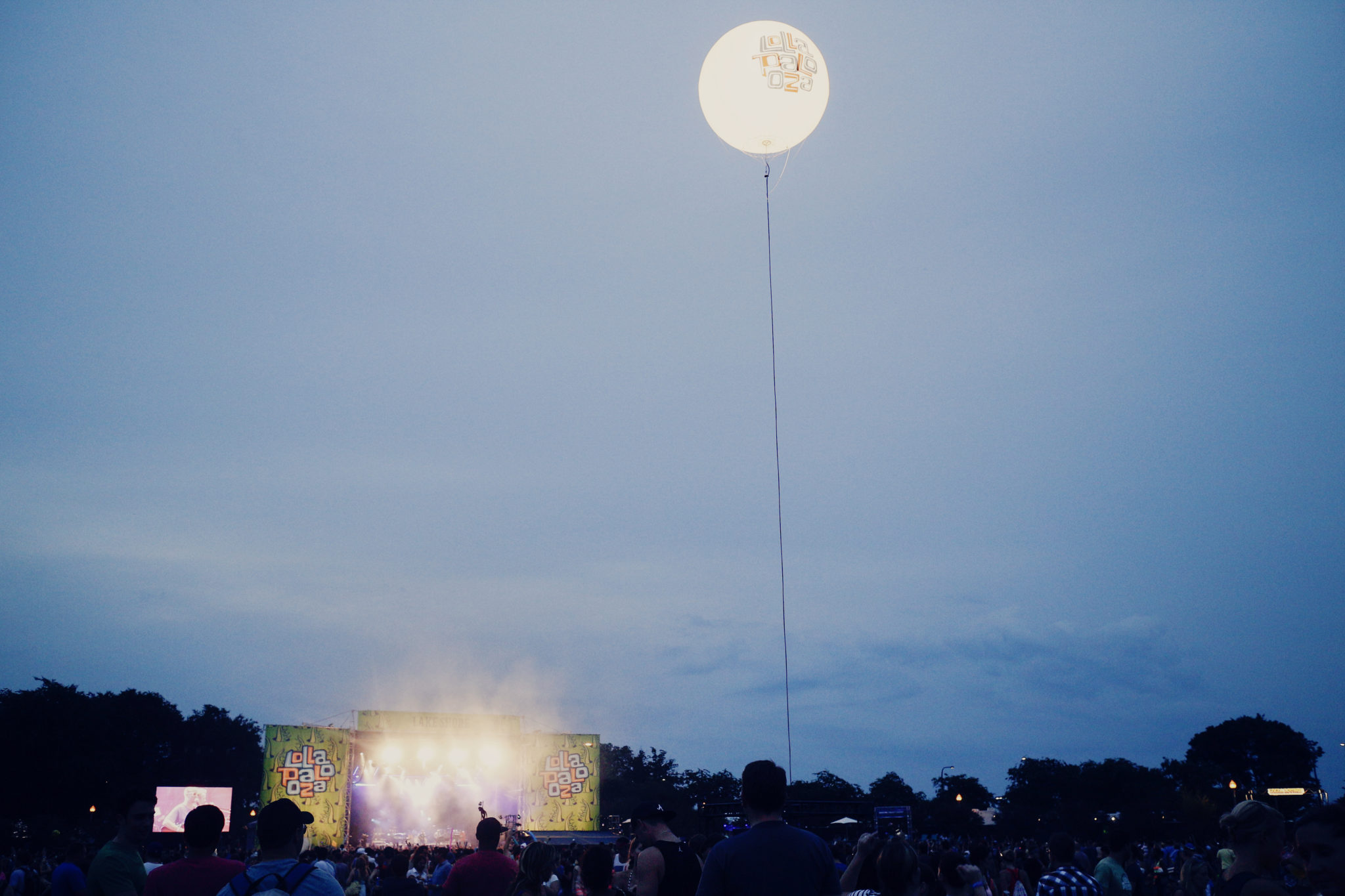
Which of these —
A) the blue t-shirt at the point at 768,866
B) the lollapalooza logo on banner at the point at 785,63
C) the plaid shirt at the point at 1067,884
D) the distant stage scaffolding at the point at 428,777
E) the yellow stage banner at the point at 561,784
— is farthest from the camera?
the yellow stage banner at the point at 561,784

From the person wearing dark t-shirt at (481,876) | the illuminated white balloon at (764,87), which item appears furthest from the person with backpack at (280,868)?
the illuminated white balloon at (764,87)

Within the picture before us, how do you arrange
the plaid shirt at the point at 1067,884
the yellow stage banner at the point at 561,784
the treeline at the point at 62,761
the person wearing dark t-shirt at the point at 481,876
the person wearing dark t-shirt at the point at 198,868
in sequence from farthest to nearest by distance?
1. the treeline at the point at 62,761
2. the yellow stage banner at the point at 561,784
3. the person wearing dark t-shirt at the point at 481,876
4. the plaid shirt at the point at 1067,884
5. the person wearing dark t-shirt at the point at 198,868

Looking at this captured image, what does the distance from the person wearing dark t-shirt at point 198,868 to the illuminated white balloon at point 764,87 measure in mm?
6967

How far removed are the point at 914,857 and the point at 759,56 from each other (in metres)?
6.77

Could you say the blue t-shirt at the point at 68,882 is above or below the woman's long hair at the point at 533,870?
below

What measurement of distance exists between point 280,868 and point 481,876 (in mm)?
2334

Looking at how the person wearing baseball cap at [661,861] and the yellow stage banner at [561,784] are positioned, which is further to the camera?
the yellow stage banner at [561,784]

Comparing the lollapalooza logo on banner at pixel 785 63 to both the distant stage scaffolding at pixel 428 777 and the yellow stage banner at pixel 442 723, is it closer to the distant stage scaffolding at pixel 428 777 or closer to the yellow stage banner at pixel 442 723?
the distant stage scaffolding at pixel 428 777

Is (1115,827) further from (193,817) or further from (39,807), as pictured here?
(39,807)

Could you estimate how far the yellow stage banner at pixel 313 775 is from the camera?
89.4 feet

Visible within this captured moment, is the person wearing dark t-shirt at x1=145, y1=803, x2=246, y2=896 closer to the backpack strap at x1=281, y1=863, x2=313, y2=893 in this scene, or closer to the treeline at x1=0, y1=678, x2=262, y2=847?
the backpack strap at x1=281, y1=863, x2=313, y2=893

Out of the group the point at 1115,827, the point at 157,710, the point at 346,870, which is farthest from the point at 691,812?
the point at 1115,827

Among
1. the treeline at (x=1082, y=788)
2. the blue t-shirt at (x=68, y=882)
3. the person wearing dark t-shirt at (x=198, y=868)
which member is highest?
the person wearing dark t-shirt at (x=198, y=868)

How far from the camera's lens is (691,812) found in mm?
51625
